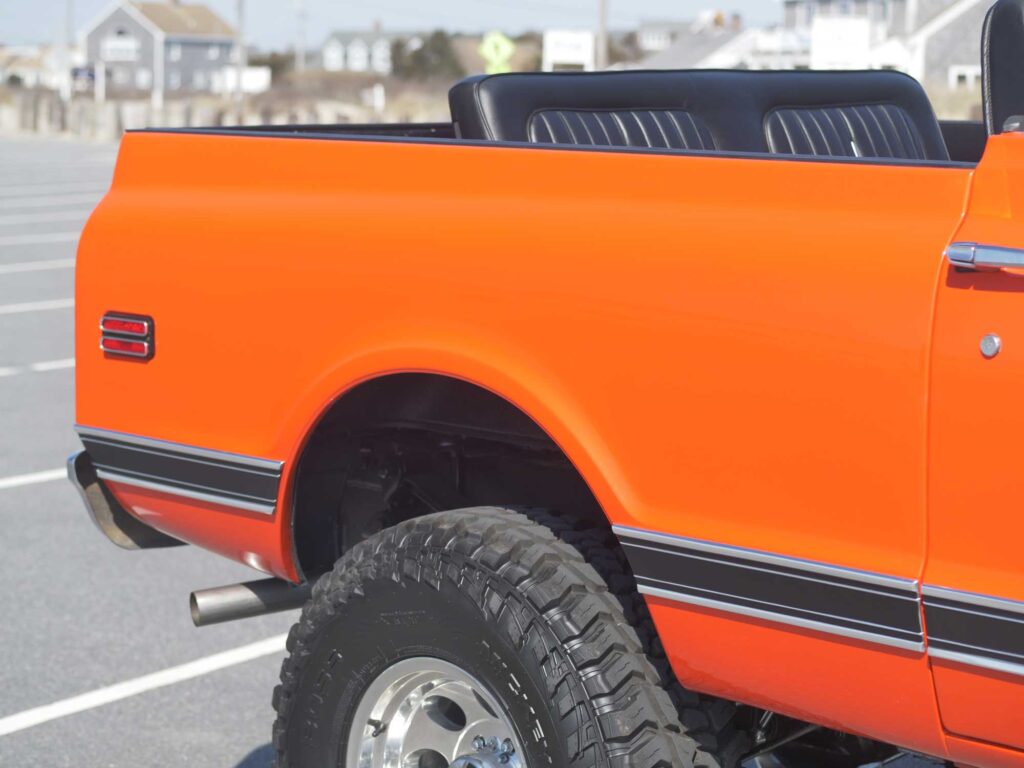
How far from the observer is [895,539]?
6.84ft

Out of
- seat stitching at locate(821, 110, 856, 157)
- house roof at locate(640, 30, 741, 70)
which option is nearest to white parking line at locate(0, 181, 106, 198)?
seat stitching at locate(821, 110, 856, 157)

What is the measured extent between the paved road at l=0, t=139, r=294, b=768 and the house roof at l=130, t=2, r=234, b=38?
109 metres

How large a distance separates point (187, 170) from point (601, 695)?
1.49m

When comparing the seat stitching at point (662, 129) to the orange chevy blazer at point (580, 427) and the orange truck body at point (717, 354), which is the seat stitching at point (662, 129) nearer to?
the orange chevy blazer at point (580, 427)

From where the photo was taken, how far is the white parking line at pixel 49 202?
2141 cm

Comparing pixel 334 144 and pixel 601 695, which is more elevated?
pixel 334 144

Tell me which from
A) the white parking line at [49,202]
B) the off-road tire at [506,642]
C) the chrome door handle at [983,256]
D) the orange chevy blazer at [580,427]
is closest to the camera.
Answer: the chrome door handle at [983,256]

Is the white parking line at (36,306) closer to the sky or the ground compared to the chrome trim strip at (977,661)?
closer to the ground

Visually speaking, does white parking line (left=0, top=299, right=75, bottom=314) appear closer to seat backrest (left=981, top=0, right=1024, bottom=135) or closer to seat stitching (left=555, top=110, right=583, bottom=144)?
seat stitching (left=555, top=110, right=583, bottom=144)

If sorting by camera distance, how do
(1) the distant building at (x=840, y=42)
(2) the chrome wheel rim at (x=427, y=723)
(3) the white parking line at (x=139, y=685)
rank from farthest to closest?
(1) the distant building at (x=840, y=42), (3) the white parking line at (x=139, y=685), (2) the chrome wheel rim at (x=427, y=723)

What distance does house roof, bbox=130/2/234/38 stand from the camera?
367 ft

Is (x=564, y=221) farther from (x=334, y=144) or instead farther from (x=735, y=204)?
(x=334, y=144)

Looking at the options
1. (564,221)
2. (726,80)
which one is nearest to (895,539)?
(564,221)

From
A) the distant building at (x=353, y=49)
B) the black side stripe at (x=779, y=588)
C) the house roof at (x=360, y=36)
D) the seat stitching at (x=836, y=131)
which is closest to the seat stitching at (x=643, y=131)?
the seat stitching at (x=836, y=131)
